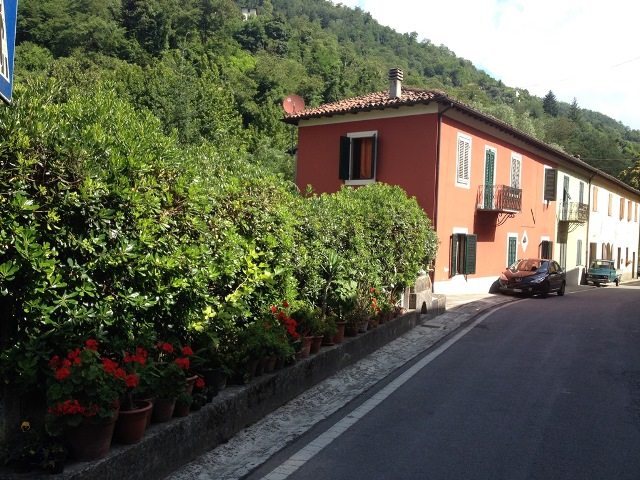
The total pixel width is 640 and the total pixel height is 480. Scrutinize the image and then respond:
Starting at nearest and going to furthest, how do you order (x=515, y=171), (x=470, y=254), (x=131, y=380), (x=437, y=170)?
(x=131, y=380) → (x=437, y=170) → (x=470, y=254) → (x=515, y=171)

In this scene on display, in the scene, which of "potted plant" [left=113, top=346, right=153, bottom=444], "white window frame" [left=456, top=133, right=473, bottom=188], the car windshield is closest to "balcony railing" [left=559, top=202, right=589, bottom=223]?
the car windshield

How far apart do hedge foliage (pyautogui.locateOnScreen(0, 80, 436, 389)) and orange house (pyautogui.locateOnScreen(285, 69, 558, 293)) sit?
14.7 metres

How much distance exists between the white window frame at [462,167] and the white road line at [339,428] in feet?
42.3

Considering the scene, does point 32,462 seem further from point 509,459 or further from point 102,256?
point 509,459

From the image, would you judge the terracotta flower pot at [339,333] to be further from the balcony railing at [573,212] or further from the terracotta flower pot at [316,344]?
the balcony railing at [573,212]

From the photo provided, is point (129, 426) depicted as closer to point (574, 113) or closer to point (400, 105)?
point (400, 105)

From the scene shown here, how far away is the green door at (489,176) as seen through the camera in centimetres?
2364

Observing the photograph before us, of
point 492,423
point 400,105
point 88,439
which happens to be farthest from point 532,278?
point 88,439

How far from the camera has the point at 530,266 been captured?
23859mm

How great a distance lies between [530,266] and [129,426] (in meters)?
21.9

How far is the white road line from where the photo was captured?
4.83 metres

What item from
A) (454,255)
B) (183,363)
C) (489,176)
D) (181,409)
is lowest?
(181,409)

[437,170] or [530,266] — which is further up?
[437,170]

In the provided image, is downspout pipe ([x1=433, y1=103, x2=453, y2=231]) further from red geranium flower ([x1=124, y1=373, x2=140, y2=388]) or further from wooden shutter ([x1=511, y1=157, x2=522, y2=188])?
red geranium flower ([x1=124, y1=373, x2=140, y2=388])
